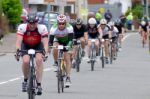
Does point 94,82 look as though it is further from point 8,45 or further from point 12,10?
point 12,10

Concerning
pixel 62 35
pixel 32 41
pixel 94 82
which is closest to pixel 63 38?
pixel 62 35

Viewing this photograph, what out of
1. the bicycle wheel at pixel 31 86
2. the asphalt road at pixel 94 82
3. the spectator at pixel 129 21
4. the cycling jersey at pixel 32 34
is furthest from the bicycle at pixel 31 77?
the spectator at pixel 129 21

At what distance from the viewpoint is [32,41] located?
52.0 ft

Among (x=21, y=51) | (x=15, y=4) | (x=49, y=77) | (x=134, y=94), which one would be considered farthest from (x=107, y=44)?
(x=15, y=4)

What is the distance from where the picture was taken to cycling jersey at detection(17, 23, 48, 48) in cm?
1574

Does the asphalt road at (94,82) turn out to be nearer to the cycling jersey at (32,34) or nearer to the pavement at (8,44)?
the cycling jersey at (32,34)

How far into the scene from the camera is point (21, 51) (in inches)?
613

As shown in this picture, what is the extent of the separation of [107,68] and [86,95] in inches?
439

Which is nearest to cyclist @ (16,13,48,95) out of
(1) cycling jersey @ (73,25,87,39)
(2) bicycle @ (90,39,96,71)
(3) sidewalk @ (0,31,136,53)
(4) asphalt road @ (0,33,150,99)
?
(4) asphalt road @ (0,33,150,99)

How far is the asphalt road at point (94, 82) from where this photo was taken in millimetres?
18388

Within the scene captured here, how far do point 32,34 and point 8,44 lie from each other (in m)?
28.8

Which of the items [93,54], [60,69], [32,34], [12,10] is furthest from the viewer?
[12,10]

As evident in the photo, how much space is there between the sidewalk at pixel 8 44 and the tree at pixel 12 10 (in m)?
1.96

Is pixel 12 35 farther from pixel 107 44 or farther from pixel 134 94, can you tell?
pixel 134 94
